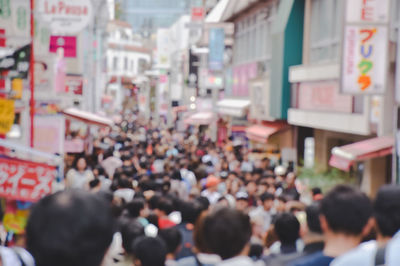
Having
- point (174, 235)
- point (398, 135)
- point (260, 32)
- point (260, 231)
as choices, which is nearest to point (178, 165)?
point (260, 231)

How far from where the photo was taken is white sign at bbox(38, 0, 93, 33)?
48.4ft

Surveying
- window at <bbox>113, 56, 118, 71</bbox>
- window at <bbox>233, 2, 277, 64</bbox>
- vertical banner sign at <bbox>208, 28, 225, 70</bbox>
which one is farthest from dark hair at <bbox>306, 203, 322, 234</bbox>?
window at <bbox>113, 56, 118, 71</bbox>

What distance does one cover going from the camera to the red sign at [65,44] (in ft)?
66.4

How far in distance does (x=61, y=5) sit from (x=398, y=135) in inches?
352

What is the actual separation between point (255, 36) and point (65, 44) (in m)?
8.02

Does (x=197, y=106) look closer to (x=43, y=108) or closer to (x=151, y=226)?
(x=43, y=108)

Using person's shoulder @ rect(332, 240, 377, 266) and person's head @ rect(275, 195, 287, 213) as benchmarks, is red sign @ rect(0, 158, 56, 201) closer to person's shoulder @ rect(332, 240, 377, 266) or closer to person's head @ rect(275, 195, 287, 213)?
person's head @ rect(275, 195, 287, 213)

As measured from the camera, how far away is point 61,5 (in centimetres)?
1496

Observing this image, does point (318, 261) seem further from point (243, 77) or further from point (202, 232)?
point (243, 77)

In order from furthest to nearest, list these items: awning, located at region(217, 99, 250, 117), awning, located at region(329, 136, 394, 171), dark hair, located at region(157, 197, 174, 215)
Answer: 1. awning, located at region(217, 99, 250, 117)
2. awning, located at region(329, 136, 394, 171)
3. dark hair, located at region(157, 197, 174, 215)

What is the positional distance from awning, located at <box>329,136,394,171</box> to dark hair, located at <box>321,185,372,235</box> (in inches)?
343

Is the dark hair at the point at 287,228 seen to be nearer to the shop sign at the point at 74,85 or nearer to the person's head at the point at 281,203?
the person's head at the point at 281,203

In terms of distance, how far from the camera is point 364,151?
12.6 metres

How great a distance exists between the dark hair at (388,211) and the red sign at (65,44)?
17.2 metres
